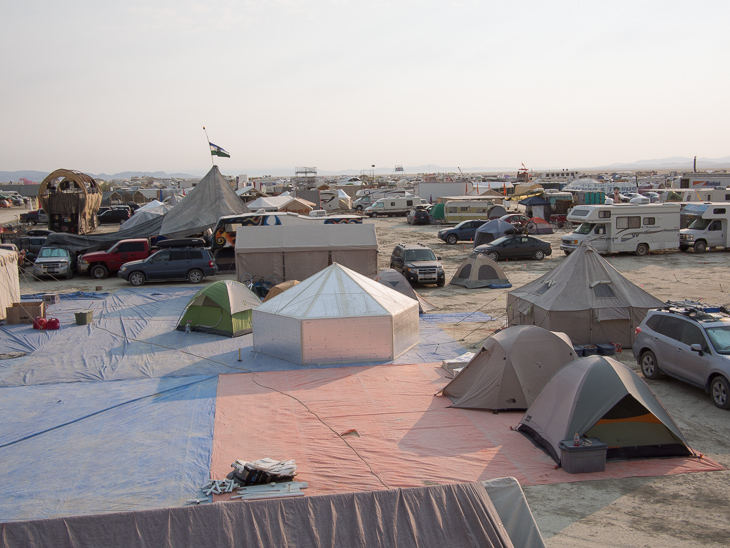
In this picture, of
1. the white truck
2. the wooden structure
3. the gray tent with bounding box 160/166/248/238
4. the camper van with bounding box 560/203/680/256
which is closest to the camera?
the camper van with bounding box 560/203/680/256

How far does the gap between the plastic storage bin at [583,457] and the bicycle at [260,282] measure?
14890 mm

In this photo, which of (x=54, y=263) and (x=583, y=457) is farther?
(x=54, y=263)

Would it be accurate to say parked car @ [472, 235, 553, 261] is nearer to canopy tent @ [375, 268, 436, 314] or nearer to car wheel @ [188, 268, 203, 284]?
canopy tent @ [375, 268, 436, 314]

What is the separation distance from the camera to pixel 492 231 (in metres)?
33.2

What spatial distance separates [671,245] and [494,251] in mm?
9691

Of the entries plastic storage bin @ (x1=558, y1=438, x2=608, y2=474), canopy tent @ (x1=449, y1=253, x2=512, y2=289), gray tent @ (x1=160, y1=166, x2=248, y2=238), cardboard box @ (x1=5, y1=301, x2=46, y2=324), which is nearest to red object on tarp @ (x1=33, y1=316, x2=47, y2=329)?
cardboard box @ (x1=5, y1=301, x2=46, y2=324)

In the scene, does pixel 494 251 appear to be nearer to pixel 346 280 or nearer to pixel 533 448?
pixel 346 280

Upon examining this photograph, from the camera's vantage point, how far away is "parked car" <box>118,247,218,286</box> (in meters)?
24.8

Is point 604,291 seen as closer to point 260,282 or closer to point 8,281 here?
point 260,282

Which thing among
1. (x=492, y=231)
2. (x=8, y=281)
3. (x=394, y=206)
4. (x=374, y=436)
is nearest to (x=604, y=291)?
(x=374, y=436)

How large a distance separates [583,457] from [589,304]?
6764mm

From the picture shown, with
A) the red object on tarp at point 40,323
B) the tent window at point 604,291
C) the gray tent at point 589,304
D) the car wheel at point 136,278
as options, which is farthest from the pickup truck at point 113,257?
the tent window at point 604,291

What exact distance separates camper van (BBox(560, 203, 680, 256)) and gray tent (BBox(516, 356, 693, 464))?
848 inches

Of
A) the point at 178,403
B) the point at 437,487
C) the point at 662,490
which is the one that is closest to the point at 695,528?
the point at 662,490
